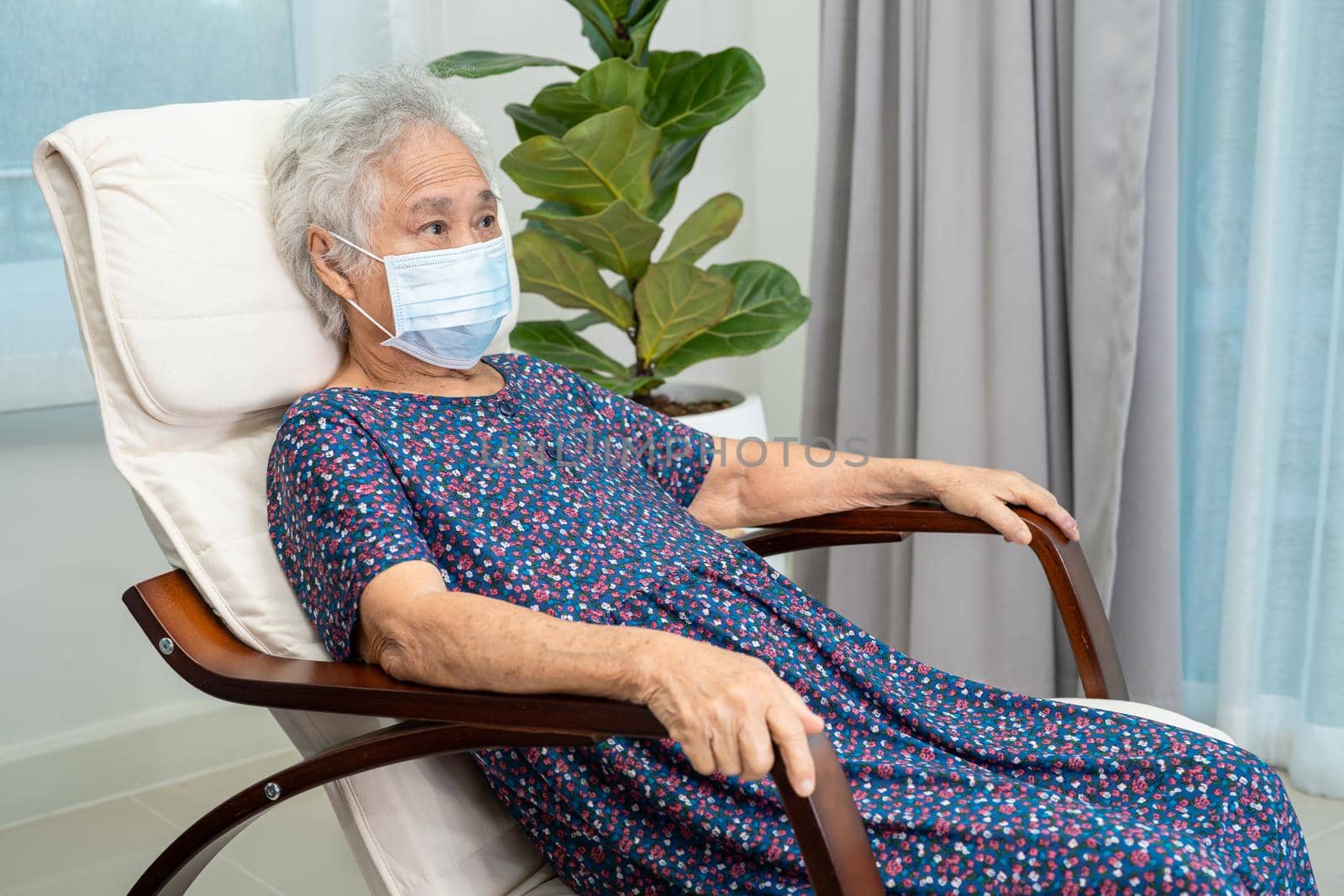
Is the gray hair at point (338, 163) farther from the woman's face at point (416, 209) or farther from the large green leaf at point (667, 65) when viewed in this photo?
the large green leaf at point (667, 65)

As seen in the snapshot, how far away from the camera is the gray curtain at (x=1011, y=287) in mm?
2207

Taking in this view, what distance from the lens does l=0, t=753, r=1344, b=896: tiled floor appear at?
2.12 meters

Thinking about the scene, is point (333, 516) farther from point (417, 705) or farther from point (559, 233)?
point (559, 233)

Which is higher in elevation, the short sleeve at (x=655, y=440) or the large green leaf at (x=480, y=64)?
the large green leaf at (x=480, y=64)

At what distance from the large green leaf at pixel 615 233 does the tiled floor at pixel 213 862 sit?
1164 mm

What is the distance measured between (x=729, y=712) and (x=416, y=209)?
32.3 inches

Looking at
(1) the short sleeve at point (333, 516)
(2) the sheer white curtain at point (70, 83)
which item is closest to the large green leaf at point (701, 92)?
(2) the sheer white curtain at point (70, 83)

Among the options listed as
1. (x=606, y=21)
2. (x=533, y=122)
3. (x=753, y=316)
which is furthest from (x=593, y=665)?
(x=606, y=21)

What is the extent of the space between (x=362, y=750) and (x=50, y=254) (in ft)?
4.84

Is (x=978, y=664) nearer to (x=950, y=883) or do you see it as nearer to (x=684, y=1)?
(x=950, y=883)

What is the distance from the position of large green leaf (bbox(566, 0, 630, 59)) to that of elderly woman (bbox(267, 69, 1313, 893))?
72 centimetres

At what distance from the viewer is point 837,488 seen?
175cm

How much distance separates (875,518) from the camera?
169cm

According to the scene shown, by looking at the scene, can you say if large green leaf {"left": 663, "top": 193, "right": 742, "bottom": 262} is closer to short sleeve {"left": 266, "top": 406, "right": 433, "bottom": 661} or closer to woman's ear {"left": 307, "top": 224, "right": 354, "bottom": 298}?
woman's ear {"left": 307, "top": 224, "right": 354, "bottom": 298}
